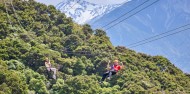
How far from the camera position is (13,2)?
7588cm

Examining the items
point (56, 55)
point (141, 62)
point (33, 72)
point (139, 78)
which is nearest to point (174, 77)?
point (141, 62)

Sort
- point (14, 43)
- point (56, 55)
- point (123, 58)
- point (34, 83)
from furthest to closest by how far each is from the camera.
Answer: point (123, 58) → point (56, 55) → point (14, 43) → point (34, 83)

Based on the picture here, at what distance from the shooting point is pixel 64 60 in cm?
6781

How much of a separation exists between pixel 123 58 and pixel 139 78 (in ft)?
23.6

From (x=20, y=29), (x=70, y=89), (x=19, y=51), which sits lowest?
(x=70, y=89)

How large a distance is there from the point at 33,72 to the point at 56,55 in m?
7.37

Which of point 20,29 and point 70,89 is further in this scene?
point 20,29

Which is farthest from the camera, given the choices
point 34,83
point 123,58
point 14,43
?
point 123,58

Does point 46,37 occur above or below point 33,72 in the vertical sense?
above

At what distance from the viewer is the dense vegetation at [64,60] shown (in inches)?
2383

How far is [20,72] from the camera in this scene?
59.6m

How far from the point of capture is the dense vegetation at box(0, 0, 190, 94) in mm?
60531

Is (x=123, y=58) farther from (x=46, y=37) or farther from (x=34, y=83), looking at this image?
(x=34, y=83)

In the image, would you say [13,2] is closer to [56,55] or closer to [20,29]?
[20,29]
